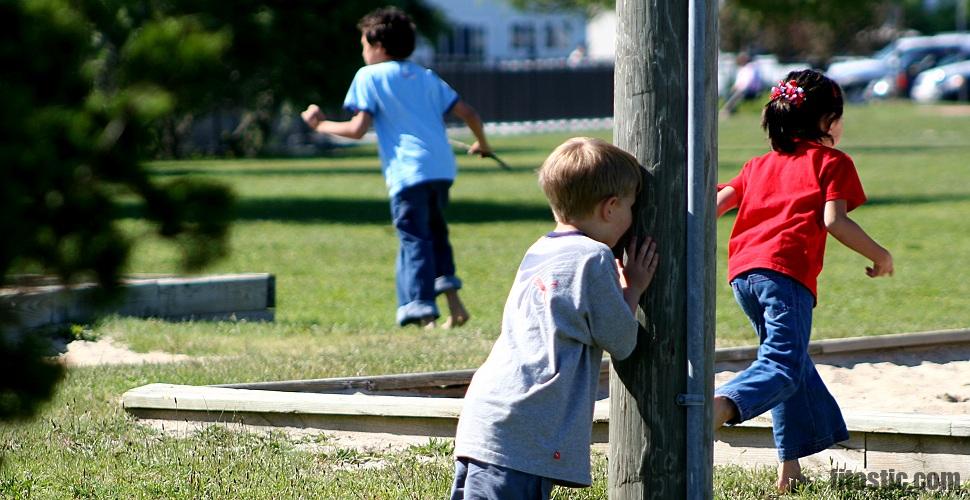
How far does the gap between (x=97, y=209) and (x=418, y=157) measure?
5.98 m

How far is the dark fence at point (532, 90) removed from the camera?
141ft

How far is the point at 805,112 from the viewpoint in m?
4.64

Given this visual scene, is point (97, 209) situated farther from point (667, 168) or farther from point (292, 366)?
point (292, 366)

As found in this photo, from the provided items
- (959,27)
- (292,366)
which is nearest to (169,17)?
(292,366)

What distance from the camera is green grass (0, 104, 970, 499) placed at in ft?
15.1

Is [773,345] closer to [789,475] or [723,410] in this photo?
[723,410]

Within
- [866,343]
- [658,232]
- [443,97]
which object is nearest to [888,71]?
[443,97]

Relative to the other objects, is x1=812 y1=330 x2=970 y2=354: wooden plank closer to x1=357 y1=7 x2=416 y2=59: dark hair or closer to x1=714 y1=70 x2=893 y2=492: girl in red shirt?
x1=714 y1=70 x2=893 y2=492: girl in red shirt

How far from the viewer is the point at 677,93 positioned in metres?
3.59

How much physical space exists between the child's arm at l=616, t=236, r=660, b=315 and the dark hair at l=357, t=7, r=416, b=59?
4.90m

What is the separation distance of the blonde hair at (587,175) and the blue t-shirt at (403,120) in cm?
457

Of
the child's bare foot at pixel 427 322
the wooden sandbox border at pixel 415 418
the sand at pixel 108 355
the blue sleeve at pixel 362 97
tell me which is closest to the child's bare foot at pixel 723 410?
the wooden sandbox border at pixel 415 418

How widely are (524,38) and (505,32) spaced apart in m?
1.64

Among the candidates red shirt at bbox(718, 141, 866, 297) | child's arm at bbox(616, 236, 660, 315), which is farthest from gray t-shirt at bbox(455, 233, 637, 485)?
red shirt at bbox(718, 141, 866, 297)
